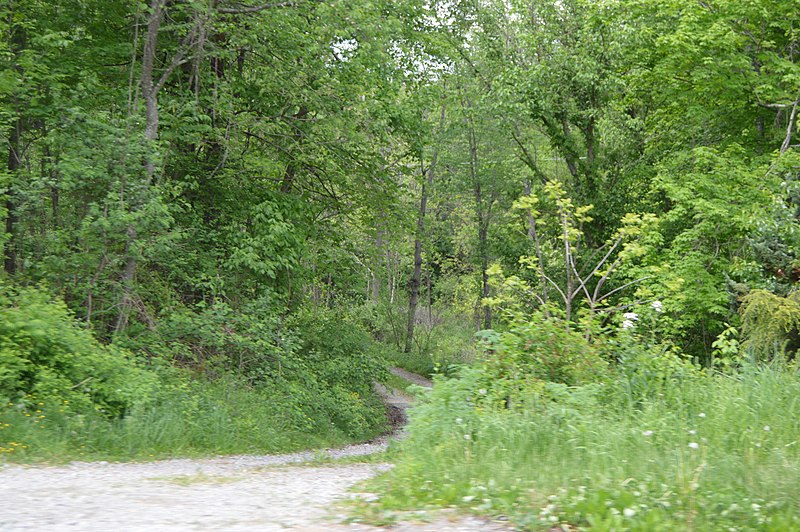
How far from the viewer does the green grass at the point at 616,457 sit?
459 cm

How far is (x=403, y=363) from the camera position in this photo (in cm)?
3481

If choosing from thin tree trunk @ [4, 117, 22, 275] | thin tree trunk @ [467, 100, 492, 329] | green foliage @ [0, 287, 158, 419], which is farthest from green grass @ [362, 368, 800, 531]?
thin tree trunk @ [467, 100, 492, 329]

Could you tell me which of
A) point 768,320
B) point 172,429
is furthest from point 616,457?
point 768,320

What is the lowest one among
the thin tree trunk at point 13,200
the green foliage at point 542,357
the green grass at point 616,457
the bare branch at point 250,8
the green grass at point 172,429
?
the green grass at point 172,429

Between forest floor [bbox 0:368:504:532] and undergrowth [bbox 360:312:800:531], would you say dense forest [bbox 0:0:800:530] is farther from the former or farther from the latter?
forest floor [bbox 0:368:504:532]

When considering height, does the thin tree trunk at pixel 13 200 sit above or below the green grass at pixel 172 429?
above

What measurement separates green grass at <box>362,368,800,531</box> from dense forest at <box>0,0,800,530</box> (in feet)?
0.11

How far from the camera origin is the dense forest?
6.48 meters

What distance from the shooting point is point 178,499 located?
5.56m

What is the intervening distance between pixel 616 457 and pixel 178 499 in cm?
359

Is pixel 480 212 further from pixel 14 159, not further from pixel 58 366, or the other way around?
pixel 58 366

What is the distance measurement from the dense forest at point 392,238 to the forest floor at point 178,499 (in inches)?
24.1

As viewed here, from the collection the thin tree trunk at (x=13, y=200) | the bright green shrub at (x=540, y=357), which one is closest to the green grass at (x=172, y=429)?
the thin tree trunk at (x=13, y=200)

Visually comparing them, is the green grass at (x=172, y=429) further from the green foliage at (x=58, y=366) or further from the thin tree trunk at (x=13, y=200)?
the thin tree trunk at (x=13, y=200)
